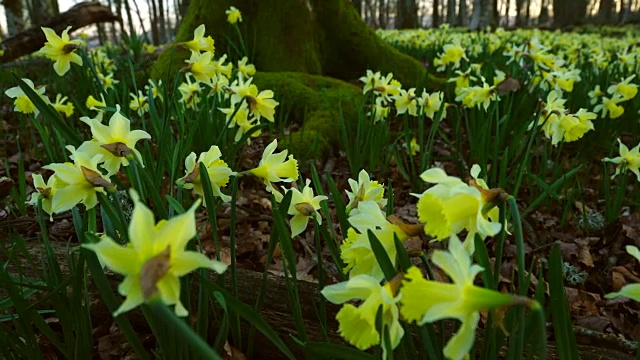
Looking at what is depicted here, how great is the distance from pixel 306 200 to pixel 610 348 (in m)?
0.94

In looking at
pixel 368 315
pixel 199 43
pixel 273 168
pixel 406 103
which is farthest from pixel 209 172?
pixel 406 103

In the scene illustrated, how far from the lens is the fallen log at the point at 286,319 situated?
4.22 ft

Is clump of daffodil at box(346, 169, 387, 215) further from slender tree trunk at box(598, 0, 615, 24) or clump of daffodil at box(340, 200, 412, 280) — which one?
slender tree trunk at box(598, 0, 615, 24)

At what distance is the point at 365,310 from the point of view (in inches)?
29.3

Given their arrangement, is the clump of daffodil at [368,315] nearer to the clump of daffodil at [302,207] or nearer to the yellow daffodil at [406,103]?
the clump of daffodil at [302,207]

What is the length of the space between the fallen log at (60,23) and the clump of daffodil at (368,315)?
17.3 ft

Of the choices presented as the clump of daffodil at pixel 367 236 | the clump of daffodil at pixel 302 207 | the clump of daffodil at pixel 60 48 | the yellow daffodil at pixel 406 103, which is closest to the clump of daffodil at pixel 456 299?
the clump of daffodil at pixel 367 236

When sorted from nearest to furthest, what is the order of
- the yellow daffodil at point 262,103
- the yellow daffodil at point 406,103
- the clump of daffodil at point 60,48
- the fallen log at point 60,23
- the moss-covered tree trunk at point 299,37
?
the clump of daffodil at point 60,48
the yellow daffodil at point 262,103
the yellow daffodil at point 406,103
the moss-covered tree trunk at point 299,37
the fallen log at point 60,23

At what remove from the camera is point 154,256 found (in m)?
0.60

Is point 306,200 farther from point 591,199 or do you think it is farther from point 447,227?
point 591,199

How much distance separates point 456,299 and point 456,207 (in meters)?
0.21

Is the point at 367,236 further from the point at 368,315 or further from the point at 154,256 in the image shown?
the point at 154,256

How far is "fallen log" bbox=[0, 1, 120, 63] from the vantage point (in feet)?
17.2

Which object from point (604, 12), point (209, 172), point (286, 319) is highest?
point (604, 12)
